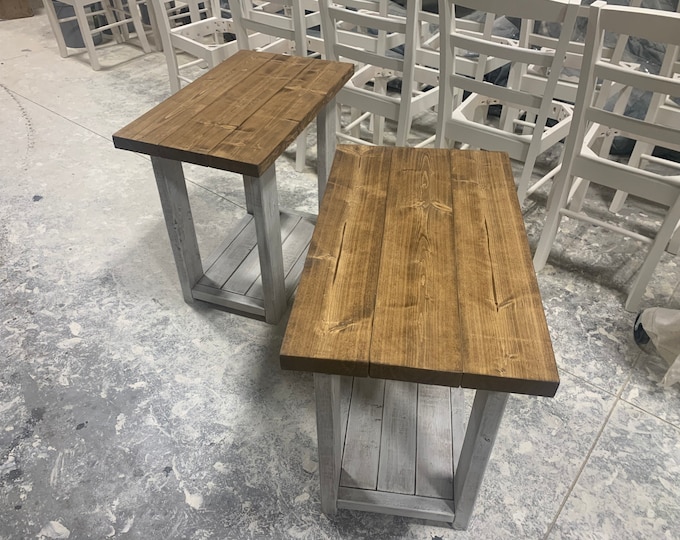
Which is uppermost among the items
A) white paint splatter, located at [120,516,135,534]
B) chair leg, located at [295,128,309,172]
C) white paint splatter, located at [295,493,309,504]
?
chair leg, located at [295,128,309,172]

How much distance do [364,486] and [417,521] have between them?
0.57 ft

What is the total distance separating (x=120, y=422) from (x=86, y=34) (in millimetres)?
3496

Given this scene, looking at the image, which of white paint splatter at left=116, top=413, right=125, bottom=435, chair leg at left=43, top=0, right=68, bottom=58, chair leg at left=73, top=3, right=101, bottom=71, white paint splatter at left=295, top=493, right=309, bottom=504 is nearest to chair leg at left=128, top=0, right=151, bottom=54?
chair leg at left=73, top=3, right=101, bottom=71

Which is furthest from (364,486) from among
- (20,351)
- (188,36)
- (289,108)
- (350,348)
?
(188,36)

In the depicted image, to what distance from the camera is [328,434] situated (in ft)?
3.80

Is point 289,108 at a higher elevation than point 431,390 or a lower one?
higher

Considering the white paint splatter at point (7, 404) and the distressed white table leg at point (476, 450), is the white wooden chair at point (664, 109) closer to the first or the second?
Answer: the distressed white table leg at point (476, 450)

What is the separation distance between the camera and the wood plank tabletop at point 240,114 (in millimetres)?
1469

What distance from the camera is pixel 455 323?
101 cm

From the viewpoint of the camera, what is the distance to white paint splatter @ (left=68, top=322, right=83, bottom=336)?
6.15ft

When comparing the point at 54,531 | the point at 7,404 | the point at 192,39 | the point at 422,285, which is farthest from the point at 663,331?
the point at 192,39

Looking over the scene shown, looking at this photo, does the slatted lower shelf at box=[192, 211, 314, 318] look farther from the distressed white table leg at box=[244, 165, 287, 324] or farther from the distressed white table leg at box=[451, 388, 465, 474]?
the distressed white table leg at box=[451, 388, 465, 474]

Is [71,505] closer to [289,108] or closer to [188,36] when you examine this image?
[289,108]

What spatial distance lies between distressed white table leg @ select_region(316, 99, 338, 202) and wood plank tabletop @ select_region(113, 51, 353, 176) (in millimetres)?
133
